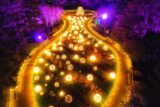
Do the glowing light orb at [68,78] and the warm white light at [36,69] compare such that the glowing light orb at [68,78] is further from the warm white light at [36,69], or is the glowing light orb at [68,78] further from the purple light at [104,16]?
the purple light at [104,16]

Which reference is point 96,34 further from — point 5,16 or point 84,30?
point 5,16

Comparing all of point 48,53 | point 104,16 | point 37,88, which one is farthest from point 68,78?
point 104,16

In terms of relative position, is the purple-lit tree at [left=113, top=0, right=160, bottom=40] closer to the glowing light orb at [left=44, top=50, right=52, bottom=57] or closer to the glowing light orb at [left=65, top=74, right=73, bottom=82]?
the glowing light orb at [left=44, top=50, right=52, bottom=57]

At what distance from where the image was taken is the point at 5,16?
27328mm

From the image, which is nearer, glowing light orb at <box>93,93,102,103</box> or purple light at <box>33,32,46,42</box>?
glowing light orb at <box>93,93,102,103</box>

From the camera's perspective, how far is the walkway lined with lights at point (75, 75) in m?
22.4

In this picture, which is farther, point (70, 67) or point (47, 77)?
point (70, 67)

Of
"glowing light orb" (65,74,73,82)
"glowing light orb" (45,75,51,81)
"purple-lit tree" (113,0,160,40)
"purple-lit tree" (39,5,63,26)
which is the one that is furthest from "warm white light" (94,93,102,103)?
"purple-lit tree" (39,5,63,26)

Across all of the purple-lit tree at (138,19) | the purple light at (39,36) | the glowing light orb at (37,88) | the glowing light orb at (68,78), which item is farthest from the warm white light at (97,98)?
the purple light at (39,36)

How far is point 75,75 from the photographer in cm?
2648

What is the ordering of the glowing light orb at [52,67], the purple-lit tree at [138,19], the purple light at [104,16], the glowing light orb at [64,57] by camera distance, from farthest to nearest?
1. the purple light at [104,16]
2. the glowing light orb at [64,57]
3. the purple-lit tree at [138,19]
4. the glowing light orb at [52,67]

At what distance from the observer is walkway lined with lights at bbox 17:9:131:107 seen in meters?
22.4

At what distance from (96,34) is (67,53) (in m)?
8.85

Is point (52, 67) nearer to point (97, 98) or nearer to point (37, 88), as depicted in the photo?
point (37, 88)
